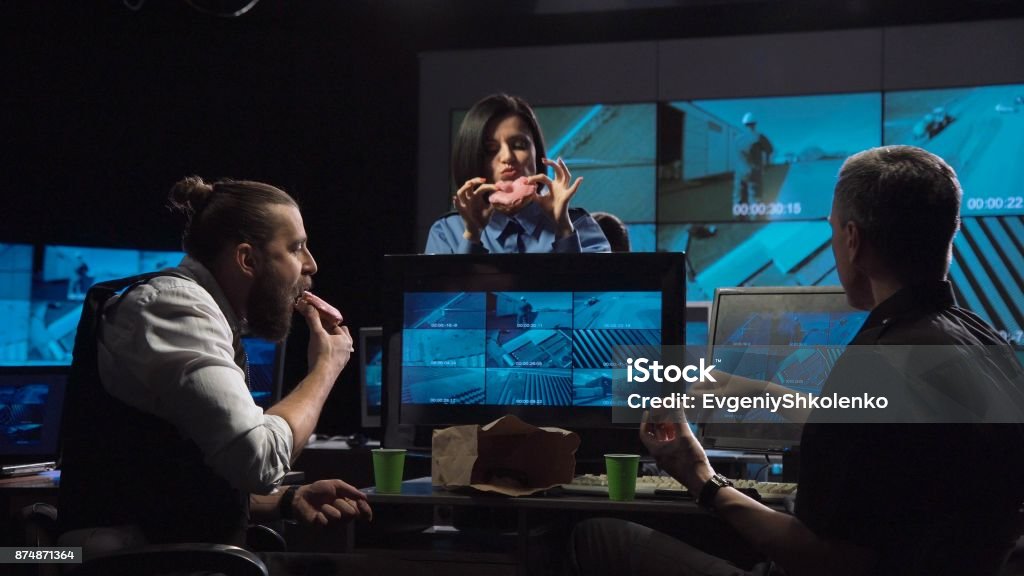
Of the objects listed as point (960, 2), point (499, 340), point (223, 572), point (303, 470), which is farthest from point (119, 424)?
point (960, 2)

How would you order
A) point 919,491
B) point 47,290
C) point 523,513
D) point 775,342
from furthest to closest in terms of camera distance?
point 47,290 → point 775,342 → point 523,513 → point 919,491

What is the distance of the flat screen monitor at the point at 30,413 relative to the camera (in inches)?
128

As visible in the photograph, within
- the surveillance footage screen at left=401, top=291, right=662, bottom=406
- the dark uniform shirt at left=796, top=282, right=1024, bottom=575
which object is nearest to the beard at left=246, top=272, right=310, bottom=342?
the surveillance footage screen at left=401, top=291, right=662, bottom=406

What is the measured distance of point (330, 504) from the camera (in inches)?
67.8

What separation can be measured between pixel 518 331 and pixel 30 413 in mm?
2015

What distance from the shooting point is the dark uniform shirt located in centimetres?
139

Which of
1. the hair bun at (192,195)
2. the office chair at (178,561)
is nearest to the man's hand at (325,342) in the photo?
the hair bun at (192,195)

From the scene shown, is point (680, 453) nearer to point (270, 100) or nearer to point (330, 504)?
point (330, 504)

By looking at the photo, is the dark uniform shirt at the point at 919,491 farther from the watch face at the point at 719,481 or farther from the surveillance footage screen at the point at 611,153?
the surveillance footage screen at the point at 611,153

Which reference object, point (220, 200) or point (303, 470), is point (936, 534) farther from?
point (303, 470)

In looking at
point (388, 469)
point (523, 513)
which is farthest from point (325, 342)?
point (523, 513)

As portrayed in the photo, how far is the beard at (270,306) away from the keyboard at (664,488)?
0.63 metres

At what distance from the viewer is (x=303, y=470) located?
3.81m

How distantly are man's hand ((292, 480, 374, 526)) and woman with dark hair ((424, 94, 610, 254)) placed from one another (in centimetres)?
109
